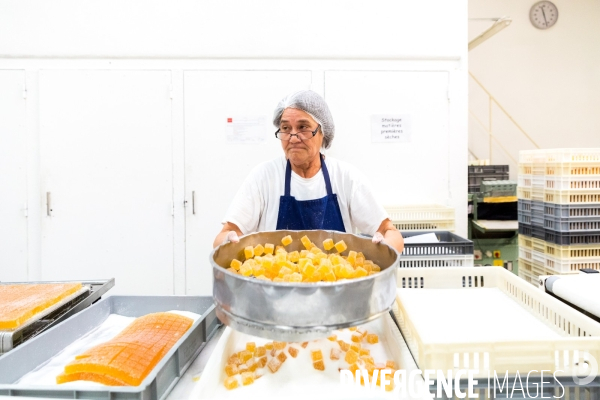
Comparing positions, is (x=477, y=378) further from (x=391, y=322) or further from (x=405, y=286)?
(x=405, y=286)

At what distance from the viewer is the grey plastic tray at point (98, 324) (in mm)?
918

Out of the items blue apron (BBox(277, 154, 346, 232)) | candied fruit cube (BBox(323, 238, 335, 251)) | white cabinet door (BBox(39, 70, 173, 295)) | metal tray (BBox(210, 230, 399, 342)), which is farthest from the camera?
white cabinet door (BBox(39, 70, 173, 295))

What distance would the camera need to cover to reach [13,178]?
3221mm

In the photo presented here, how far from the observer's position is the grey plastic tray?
92 cm

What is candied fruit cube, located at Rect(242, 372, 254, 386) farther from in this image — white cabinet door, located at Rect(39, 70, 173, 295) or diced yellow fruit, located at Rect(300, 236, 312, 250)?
white cabinet door, located at Rect(39, 70, 173, 295)

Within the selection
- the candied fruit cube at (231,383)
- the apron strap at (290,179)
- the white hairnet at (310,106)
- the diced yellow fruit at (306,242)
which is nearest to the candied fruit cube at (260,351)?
the candied fruit cube at (231,383)

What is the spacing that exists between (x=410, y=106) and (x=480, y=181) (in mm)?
1178

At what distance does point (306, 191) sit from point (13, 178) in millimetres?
2648

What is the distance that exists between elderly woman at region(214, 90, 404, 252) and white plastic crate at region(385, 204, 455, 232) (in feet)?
2.89

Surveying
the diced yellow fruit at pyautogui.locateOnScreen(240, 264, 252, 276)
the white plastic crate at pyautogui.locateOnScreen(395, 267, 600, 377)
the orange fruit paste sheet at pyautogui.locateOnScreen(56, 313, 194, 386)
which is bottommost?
the orange fruit paste sheet at pyautogui.locateOnScreen(56, 313, 194, 386)

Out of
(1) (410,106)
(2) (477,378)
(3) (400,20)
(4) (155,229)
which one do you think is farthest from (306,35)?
(2) (477,378)

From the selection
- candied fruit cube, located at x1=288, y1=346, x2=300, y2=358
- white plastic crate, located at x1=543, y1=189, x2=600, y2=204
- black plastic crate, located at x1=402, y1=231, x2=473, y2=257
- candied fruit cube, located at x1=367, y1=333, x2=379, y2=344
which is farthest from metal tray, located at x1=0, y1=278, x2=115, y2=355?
white plastic crate, located at x1=543, y1=189, x2=600, y2=204

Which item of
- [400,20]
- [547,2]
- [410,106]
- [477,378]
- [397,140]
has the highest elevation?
[547,2]

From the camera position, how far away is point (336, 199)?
2.01 metres
